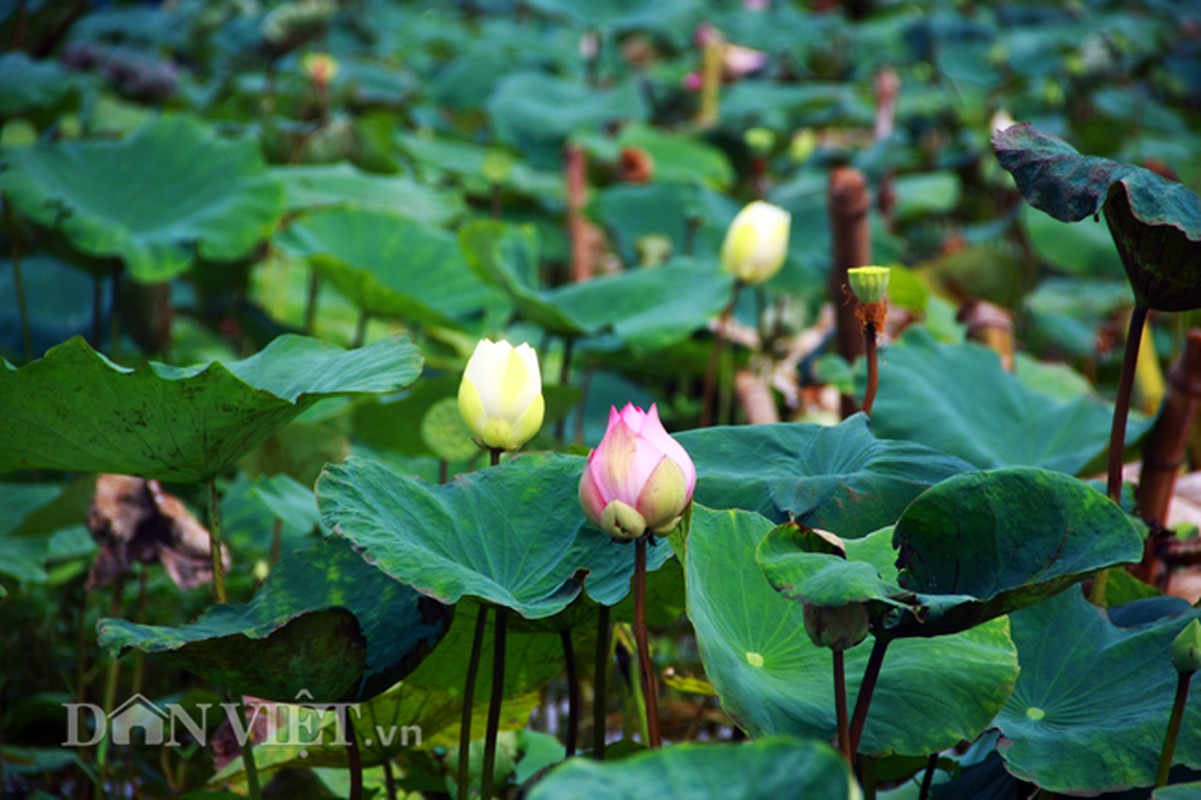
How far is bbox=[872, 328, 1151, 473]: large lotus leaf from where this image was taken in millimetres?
1063

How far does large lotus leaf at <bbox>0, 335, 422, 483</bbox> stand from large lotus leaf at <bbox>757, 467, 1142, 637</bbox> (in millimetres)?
357

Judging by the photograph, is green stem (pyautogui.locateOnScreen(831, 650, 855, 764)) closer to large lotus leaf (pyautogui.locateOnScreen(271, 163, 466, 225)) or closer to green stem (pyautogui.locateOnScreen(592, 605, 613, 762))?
green stem (pyautogui.locateOnScreen(592, 605, 613, 762))

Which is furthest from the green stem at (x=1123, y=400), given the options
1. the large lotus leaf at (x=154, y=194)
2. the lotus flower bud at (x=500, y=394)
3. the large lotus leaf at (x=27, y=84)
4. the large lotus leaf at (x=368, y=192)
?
the large lotus leaf at (x=27, y=84)

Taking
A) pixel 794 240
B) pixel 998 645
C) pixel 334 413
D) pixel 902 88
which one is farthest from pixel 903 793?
pixel 902 88

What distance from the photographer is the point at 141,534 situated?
1067 mm

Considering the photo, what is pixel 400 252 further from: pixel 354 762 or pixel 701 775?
pixel 701 775

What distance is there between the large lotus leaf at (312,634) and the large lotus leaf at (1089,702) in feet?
1.22

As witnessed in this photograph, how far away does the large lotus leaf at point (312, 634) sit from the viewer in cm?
71

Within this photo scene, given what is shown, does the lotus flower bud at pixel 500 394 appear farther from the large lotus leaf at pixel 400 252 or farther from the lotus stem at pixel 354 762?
the large lotus leaf at pixel 400 252

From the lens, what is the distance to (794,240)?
92.7 inches

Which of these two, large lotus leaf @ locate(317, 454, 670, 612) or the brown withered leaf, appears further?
the brown withered leaf

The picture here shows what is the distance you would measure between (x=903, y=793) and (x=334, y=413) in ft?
2.90

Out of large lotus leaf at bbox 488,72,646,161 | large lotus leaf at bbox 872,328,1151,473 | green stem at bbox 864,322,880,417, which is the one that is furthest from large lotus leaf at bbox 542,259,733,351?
large lotus leaf at bbox 488,72,646,161

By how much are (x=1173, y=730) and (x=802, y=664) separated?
208 mm
